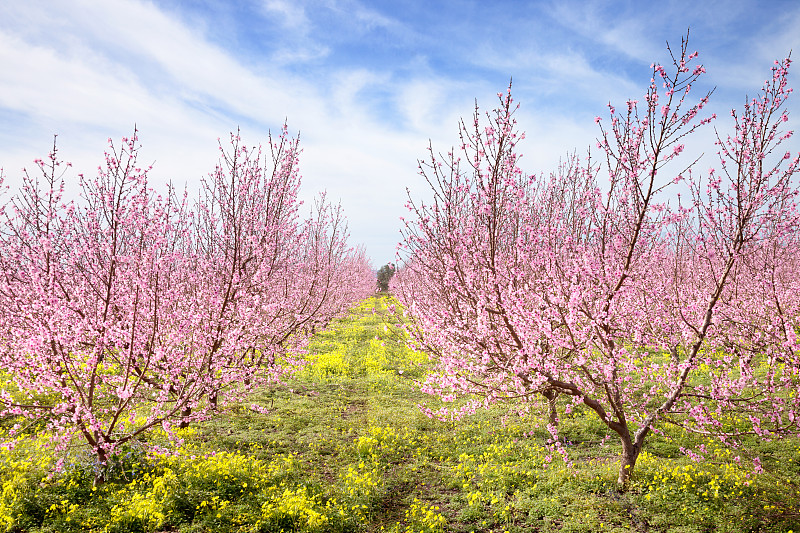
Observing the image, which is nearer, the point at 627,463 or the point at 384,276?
the point at 627,463

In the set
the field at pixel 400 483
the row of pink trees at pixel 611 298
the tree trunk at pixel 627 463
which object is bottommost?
the field at pixel 400 483

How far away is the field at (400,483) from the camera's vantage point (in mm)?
6977

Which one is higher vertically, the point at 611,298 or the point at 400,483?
the point at 611,298

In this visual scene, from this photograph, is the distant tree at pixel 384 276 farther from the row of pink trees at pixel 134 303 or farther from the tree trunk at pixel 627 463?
the tree trunk at pixel 627 463

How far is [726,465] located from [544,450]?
11.0ft

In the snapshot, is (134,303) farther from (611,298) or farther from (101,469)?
(611,298)

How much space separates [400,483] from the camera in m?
8.97

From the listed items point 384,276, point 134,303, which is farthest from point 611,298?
point 384,276

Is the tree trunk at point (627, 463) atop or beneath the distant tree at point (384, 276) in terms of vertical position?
beneath

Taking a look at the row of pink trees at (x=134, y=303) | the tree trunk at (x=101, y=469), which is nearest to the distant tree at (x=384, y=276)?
the row of pink trees at (x=134, y=303)

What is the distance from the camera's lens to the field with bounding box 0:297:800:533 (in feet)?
22.9

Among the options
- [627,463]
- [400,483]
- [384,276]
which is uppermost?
[384,276]

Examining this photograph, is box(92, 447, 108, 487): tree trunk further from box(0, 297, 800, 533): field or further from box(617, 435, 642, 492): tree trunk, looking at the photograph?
box(617, 435, 642, 492): tree trunk

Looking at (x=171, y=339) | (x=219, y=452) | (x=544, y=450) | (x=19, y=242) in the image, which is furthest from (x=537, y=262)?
(x=19, y=242)
